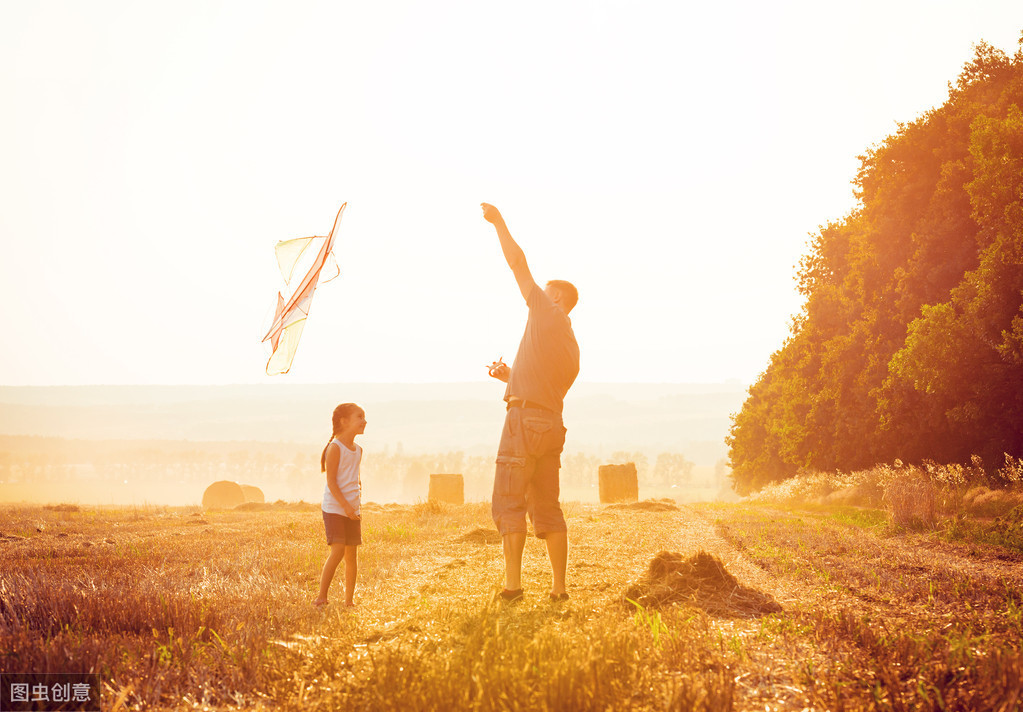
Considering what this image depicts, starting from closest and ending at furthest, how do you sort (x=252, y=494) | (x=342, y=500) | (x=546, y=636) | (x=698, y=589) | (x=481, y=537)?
(x=546, y=636), (x=698, y=589), (x=342, y=500), (x=481, y=537), (x=252, y=494)

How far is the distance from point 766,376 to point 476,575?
109ft

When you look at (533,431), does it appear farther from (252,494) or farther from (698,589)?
(252,494)

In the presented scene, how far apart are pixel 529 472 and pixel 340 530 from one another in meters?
1.98

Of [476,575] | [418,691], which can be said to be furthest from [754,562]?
[418,691]

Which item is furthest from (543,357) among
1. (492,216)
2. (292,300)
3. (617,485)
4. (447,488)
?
(617,485)

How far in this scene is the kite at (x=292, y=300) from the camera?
7941mm

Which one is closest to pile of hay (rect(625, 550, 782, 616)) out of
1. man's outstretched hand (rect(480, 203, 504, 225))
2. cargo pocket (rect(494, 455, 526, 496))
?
cargo pocket (rect(494, 455, 526, 496))

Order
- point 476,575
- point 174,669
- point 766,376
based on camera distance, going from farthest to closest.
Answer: point 766,376, point 476,575, point 174,669

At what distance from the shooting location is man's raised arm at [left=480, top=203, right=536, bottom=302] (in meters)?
5.45

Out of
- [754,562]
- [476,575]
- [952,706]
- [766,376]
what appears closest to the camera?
[952,706]

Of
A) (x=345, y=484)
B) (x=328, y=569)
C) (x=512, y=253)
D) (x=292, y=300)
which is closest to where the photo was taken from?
(x=512, y=253)

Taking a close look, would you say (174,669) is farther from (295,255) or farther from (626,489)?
(626,489)

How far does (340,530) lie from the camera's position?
6.07m

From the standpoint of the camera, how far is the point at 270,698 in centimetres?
312
